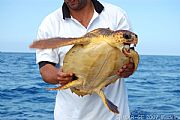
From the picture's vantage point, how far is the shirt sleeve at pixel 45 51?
11.3 feet

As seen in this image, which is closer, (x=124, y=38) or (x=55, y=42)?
(x=124, y=38)

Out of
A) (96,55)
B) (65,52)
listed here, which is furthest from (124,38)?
(65,52)

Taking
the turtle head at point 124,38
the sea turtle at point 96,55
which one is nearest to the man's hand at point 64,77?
the sea turtle at point 96,55

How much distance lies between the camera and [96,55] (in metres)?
2.84

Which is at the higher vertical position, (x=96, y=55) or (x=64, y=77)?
(x=96, y=55)

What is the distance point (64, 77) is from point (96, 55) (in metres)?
0.35

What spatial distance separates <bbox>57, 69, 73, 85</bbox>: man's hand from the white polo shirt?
1.36 feet

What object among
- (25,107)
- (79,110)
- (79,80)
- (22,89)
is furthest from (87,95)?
(22,89)

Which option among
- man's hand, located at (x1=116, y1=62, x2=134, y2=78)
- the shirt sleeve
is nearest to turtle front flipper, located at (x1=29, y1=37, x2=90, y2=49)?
man's hand, located at (x1=116, y1=62, x2=134, y2=78)

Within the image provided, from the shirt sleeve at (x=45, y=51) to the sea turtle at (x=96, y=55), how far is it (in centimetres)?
40

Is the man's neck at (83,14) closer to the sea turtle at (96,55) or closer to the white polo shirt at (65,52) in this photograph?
the white polo shirt at (65,52)

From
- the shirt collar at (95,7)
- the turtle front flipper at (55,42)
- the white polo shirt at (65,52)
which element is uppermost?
the shirt collar at (95,7)

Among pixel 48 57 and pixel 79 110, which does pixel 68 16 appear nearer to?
pixel 48 57

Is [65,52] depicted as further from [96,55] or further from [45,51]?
[96,55]
